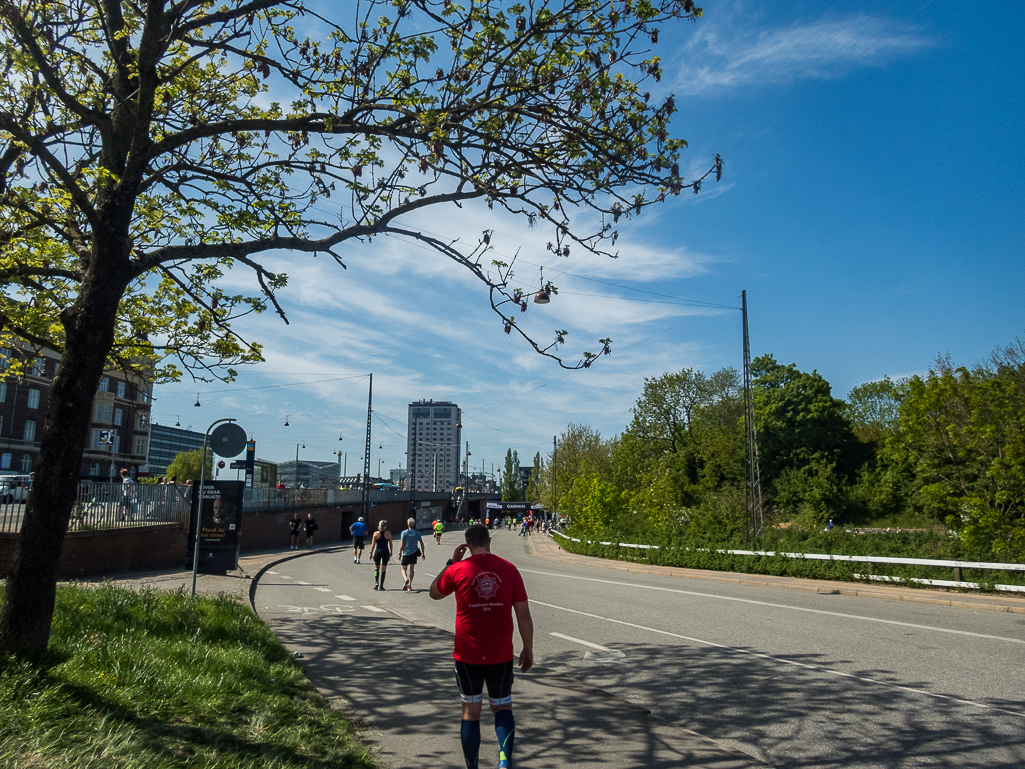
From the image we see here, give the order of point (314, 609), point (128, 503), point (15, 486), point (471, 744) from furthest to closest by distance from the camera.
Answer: point (15, 486) → point (128, 503) → point (314, 609) → point (471, 744)

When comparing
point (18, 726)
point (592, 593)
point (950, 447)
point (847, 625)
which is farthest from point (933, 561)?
point (18, 726)

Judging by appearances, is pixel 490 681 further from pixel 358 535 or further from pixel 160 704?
pixel 358 535

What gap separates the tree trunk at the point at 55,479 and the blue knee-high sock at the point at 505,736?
4129mm

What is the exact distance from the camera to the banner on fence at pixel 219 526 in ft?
58.9

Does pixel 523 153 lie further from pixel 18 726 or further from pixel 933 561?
pixel 933 561

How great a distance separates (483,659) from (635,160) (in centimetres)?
565

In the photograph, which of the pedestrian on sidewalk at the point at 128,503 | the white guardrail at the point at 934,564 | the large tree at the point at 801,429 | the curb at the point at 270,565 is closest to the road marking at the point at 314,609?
the curb at the point at 270,565

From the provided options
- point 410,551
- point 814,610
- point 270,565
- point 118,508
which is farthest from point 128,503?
point 814,610

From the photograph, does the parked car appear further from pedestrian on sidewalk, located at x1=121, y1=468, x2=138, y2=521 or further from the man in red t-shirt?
the man in red t-shirt

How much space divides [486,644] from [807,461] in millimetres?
63717

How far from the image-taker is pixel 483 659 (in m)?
4.77

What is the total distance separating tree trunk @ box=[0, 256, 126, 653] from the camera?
20.0 feet

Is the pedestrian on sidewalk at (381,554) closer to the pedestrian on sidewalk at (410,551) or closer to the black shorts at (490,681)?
the pedestrian on sidewalk at (410,551)

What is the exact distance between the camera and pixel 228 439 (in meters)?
12.9
